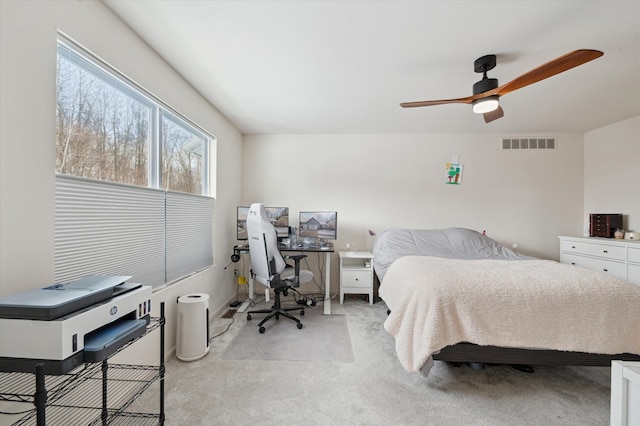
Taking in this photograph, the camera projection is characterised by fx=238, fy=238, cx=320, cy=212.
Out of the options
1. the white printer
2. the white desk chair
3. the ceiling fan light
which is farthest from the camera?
the white desk chair

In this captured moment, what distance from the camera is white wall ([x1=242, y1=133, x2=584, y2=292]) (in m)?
3.60

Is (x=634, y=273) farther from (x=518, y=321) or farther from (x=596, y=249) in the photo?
(x=518, y=321)

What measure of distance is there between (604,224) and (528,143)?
1.42 metres

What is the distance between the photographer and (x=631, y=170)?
3016 millimetres

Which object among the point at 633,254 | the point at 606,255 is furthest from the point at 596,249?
the point at 633,254

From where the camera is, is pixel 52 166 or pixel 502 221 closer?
pixel 52 166

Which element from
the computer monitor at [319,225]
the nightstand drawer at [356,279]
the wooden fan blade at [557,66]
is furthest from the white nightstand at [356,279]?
the wooden fan blade at [557,66]

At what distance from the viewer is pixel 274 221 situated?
335 cm

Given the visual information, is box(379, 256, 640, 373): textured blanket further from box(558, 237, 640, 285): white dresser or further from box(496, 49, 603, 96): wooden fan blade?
box(558, 237, 640, 285): white dresser

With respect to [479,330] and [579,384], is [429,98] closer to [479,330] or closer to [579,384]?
[479,330]

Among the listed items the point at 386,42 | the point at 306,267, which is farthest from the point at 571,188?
the point at 306,267

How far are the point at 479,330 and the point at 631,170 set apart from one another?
3.48m

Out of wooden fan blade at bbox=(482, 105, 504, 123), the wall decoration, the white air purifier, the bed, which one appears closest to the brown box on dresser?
the wall decoration

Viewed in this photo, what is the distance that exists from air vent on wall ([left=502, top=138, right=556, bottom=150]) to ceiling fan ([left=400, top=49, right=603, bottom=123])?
1.86 metres
